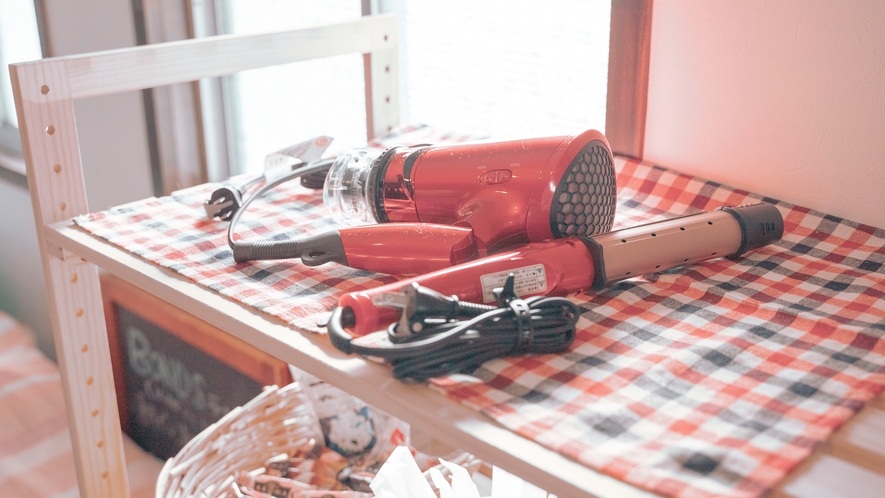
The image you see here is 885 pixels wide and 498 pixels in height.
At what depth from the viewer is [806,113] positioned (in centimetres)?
74

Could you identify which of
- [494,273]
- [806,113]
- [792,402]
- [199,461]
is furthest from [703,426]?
[199,461]

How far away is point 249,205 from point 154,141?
81 cm

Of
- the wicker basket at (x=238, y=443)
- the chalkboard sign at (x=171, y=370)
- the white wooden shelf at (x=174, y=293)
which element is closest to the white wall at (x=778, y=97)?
the white wooden shelf at (x=174, y=293)

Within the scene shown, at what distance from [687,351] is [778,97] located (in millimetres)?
377

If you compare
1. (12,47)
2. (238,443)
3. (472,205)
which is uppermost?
(12,47)

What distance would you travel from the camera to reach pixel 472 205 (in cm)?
64

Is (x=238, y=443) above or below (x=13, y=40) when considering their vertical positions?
below

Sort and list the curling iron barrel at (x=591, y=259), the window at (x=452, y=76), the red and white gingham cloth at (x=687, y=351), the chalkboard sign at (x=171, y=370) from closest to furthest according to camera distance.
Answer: the red and white gingham cloth at (x=687, y=351) < the curling iron barrel at (x=591, y=259) < the window at (x=452, y=76) < the chalkboard sign at (x=171, y=370)

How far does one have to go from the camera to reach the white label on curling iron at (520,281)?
55 centimetres

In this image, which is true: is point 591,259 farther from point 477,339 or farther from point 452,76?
point 452,76

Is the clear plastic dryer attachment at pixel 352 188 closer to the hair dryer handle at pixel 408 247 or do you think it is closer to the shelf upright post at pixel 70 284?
the hair dryer handle at pixel 408 247

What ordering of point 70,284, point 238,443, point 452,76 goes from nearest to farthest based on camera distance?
point 70,284 → point 238,443 → point 452,76

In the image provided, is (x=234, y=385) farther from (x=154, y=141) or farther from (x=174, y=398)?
(x=154, y=141)

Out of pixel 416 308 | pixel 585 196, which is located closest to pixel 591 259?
pixel 585 196
